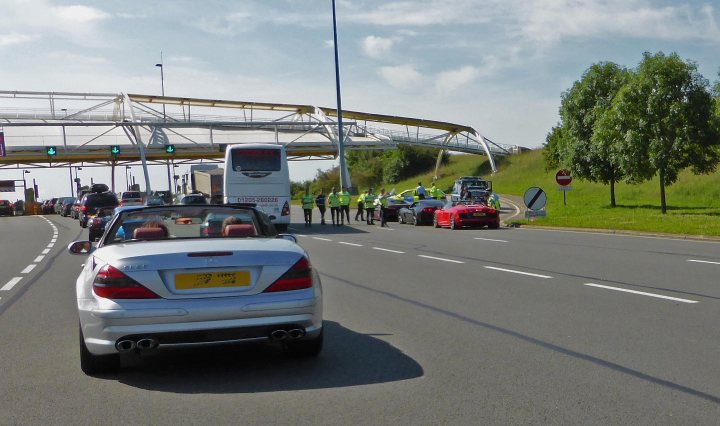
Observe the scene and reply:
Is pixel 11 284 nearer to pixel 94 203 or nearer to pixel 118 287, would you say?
pixel 118 287

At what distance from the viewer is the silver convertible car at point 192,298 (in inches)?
224

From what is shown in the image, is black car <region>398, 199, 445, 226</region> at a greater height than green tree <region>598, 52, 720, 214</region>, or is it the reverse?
green tree <region>598, 52, 720, 214</region>

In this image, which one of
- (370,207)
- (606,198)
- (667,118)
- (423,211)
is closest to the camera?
(423,211)

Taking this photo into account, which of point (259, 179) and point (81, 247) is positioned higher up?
point (259, 179)

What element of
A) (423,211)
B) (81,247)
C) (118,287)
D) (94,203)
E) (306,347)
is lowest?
(306,347)

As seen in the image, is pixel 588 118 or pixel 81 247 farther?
pixel 588 118

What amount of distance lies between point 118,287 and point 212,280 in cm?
65

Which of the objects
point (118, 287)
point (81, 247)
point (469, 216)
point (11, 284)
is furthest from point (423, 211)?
point (118, 287)

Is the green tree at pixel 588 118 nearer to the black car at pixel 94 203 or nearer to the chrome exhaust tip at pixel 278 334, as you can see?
the black car at pixel 94 203

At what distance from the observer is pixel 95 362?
20.1 ft

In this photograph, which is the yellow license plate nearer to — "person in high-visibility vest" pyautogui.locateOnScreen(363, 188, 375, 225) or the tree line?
"person in high-visibility vest" pyautogui.locateOnScreen(363, 188, 375, 225)

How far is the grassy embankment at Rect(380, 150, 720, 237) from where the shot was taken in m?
25.9

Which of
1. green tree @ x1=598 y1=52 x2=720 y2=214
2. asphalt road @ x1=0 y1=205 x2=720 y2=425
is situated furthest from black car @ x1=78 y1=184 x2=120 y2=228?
asphalt road @ x1=0 y1=205 x2=720 y2=425

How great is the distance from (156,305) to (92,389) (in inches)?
Answer: 29.6
